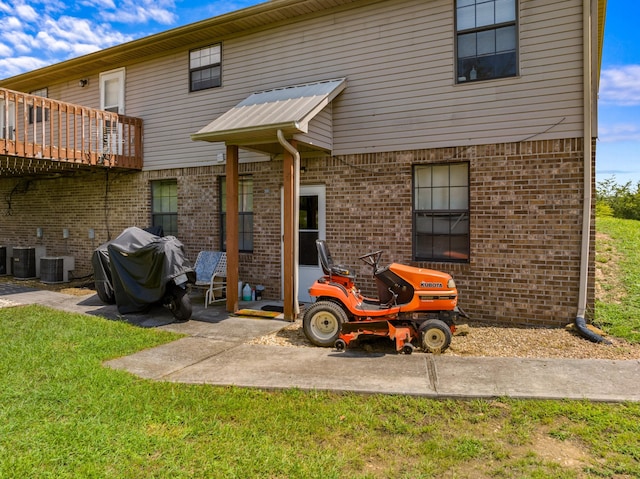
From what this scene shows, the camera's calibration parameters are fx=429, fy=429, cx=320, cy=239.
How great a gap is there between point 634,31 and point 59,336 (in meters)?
14.2

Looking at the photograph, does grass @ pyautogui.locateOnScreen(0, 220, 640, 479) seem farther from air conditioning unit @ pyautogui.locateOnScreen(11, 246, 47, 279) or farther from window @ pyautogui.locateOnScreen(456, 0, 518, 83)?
air conditioning unit @ pyautogui.locateOnScreen(11, 246, 47, 279)

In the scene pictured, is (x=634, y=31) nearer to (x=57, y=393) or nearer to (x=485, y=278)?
(x=485, y=278)

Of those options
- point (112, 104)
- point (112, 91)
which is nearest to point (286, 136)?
point (112, 104)

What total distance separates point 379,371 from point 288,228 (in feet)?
9.50

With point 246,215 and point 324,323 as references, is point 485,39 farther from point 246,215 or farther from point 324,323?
point 246,215

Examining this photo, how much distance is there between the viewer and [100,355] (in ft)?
16.3

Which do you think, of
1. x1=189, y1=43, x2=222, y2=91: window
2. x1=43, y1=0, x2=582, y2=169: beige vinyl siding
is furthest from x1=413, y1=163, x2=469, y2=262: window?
x1=189, y1=43, x2=222, y2=91: window

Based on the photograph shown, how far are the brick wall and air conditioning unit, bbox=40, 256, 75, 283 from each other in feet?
7.91

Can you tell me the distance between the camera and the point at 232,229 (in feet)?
24.2

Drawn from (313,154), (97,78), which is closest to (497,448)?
(313,154)

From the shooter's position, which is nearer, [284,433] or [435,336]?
[284,433]

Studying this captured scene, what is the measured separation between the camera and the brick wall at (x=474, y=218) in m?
6.16

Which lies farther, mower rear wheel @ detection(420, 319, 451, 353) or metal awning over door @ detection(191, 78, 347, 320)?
metal awning over door @ detection(191, 78, 347, 320)

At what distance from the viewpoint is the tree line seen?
25.0 m
